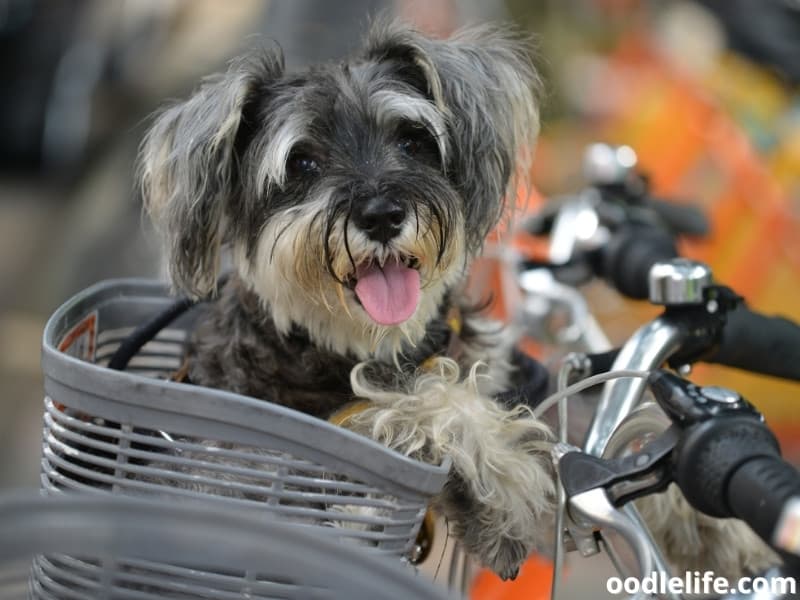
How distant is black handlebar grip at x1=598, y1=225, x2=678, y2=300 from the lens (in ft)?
6.26

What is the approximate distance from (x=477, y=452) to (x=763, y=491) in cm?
45

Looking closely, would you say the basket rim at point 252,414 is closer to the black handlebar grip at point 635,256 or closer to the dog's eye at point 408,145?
the dog's eye at point 408,145

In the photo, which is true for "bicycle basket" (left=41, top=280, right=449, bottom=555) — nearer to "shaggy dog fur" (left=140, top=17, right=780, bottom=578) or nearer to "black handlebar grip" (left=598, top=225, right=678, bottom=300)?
"shaggy dog fur" (left=140, top=17, right=780, bottom=578)

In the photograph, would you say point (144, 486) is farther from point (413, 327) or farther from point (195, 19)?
point (195, 19)

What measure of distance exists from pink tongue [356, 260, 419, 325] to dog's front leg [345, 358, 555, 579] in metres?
0.11

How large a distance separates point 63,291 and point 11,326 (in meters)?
Result: 0.27

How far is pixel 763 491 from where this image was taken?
101cm

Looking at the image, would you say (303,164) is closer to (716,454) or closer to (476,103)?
(476,103)

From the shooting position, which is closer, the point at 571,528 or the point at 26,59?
the point at 571,528

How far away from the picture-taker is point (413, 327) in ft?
5.55

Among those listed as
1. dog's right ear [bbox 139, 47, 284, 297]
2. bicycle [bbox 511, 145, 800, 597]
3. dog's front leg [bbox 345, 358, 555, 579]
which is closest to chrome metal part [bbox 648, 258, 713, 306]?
bicycle [bbox 511, 145, 800, 597]

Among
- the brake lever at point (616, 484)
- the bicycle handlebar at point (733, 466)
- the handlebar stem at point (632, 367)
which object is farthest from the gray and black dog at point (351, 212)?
the bicycle handlebar at point (733, 466)

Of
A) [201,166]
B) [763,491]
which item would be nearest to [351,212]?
[201,166]

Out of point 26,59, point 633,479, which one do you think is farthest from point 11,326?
point 633,479
